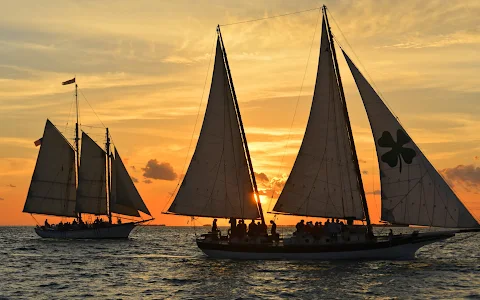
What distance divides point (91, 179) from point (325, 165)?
62.8 m

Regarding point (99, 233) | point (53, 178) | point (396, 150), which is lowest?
point (99, 233)

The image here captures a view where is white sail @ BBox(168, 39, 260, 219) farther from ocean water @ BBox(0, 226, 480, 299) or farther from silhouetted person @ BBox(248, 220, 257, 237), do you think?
ocean water @ BBox(0, 226, 480, 299)

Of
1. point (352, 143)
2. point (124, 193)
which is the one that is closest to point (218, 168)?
point (352, 143)

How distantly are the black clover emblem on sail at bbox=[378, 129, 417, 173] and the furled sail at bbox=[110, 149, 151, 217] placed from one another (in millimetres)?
60176

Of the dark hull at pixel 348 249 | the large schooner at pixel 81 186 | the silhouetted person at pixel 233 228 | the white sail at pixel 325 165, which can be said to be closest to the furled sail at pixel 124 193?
the large schooner at pixel 81 186

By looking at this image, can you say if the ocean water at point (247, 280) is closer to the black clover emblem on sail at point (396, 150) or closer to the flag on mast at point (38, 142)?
the black clover emblem on sail at point (396, 150)

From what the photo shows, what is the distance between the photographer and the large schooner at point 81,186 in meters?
108

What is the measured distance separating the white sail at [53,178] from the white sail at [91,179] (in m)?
3.92

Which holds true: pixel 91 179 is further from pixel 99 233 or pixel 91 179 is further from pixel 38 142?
pixel 38 142

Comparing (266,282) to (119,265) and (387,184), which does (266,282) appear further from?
(119,265)

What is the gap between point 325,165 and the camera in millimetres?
56625

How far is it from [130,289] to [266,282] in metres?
9.32

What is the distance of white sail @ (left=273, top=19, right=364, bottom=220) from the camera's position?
56031 millimetres

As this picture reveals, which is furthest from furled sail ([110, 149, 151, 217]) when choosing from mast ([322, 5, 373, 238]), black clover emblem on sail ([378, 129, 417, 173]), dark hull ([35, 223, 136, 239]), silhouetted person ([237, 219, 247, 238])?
black clover emblem on sail ([378, 129, 417, 173])
